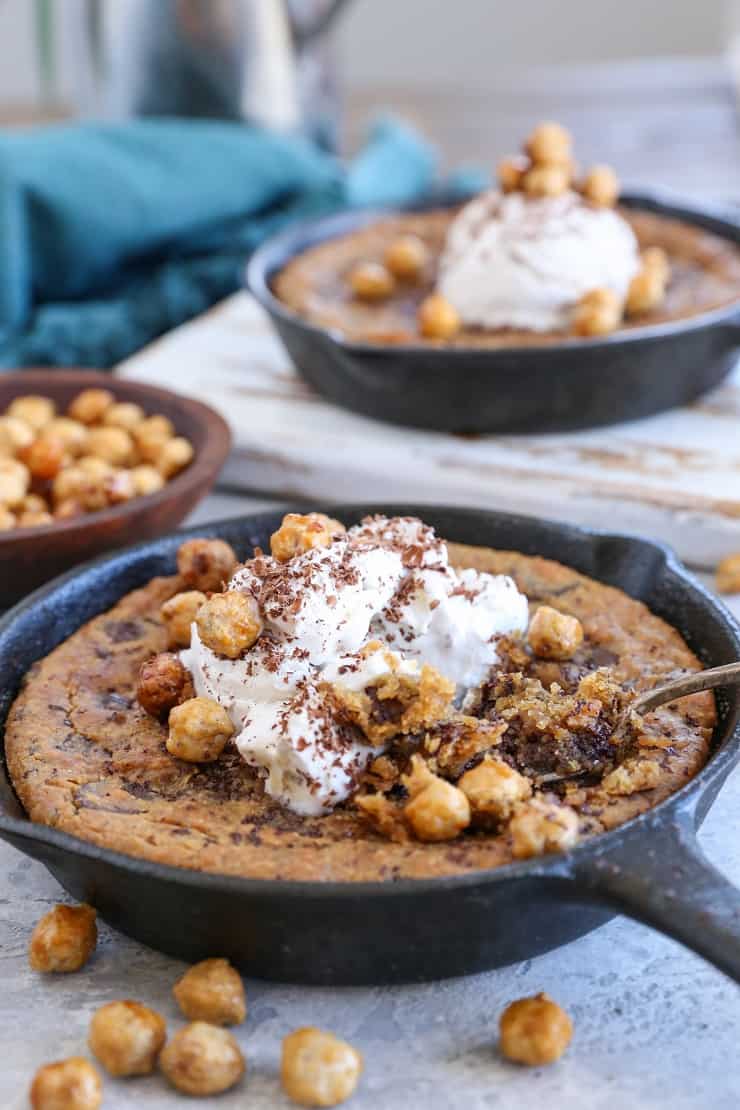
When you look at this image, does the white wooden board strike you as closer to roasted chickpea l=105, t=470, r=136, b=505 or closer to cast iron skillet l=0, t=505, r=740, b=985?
roasted chickpea l=105, t=470, r=136, b=505

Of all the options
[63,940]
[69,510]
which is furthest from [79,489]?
[63,940]

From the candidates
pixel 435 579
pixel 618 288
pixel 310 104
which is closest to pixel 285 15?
pixel 310 104

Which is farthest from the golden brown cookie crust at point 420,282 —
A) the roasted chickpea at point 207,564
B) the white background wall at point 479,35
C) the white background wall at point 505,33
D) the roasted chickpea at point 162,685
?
the white background wall at point 505,33

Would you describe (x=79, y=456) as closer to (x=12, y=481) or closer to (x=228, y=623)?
(x=12, y=481)

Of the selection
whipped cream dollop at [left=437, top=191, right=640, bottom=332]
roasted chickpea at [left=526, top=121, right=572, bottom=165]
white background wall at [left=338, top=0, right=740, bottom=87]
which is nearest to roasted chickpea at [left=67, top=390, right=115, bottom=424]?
whipped cream dollop at [left=437, top=191, right=640, bottom=332]

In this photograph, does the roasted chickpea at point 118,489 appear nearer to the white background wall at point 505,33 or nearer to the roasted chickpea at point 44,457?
the roasted chickpea at point 44,457

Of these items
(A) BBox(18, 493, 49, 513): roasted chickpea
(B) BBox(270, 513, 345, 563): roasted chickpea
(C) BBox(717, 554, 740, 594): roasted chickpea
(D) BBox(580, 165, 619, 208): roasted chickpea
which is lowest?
(C) BBox(717, 554, 740, 594): roasted chickpea
